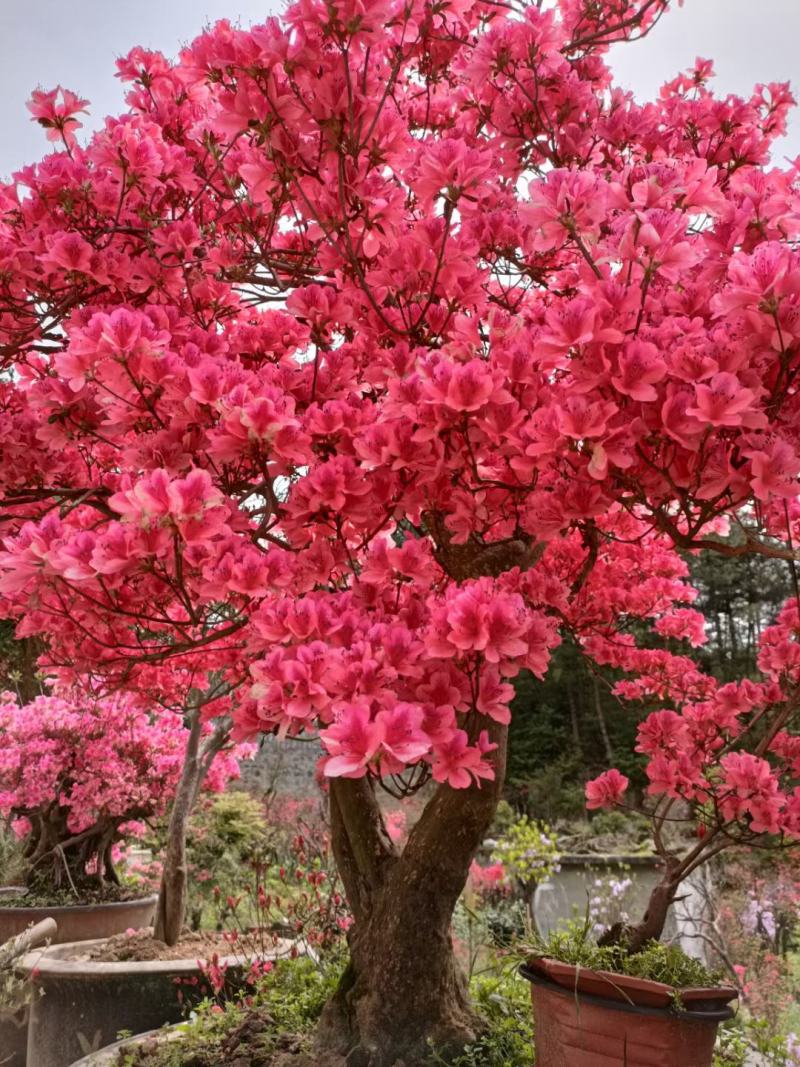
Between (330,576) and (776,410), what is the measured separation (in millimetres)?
847

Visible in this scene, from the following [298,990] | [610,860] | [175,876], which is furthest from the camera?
[610,860]

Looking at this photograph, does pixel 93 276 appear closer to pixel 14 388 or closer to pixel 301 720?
pixel 14 388

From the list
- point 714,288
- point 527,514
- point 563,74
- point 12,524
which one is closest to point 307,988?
point 12,524

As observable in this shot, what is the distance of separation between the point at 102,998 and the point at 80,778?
1.72 m

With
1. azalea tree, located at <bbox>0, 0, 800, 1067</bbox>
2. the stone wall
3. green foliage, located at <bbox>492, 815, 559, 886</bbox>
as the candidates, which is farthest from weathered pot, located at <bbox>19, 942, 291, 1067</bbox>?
A: the stone wall

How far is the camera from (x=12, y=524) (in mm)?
2174

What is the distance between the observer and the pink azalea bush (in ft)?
15.0

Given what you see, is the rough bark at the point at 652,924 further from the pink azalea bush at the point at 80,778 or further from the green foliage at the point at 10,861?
the green foliage at the point at 10,861

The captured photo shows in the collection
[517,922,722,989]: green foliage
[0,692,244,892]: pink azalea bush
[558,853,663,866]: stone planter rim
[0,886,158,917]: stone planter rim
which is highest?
[0,692,244,892]: pink azalea bush

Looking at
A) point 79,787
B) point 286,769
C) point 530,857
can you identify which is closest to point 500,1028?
point 79,787

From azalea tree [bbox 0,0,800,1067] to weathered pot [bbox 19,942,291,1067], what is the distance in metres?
1.11

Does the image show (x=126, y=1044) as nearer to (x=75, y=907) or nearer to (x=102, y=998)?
(x=102, y=998)

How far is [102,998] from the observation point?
305 centimetres

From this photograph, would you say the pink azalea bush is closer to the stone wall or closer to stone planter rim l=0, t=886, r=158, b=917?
stone planter rim l=0, t=886, r=158, b=917
